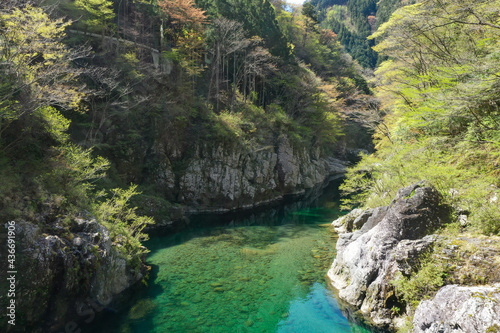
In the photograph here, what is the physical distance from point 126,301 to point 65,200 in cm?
418

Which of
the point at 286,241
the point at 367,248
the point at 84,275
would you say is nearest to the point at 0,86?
the point at 84,275

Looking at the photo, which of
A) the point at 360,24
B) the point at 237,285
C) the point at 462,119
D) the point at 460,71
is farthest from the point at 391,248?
the point at 360,24

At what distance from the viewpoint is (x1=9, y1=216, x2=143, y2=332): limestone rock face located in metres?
7.26

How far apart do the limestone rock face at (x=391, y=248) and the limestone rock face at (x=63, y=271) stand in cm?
827

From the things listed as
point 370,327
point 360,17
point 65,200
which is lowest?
point 370,327

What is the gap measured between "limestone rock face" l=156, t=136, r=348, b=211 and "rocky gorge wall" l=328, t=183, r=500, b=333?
13721 mm

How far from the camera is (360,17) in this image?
85125 mm

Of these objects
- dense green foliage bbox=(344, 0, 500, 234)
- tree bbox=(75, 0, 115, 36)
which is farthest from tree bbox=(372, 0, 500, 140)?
tree bbox=(75, 0, 115, 36)

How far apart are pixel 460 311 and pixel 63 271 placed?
9.90 meters

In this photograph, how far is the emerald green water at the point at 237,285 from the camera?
8531mm

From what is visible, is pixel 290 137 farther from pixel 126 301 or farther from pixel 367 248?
pixel 126 301

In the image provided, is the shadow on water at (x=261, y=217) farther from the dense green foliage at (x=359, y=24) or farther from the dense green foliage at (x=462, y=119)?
the dense green foliage at (x=359, y=24)

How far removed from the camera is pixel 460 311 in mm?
5234

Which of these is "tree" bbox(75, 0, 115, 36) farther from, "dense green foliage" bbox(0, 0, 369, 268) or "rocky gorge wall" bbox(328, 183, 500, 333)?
"rocky gorge wall" bbox(328, 183, 500, 333)
